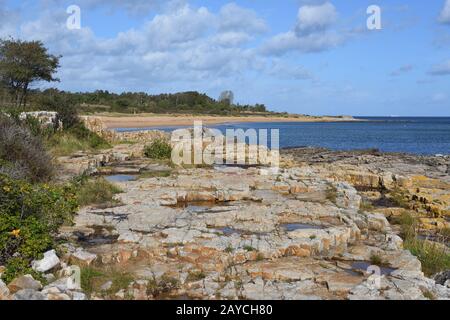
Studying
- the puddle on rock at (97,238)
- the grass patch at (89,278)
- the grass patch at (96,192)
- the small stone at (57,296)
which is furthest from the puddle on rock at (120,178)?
the small stone at (57,296)

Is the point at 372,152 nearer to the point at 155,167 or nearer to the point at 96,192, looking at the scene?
the point at 155,167

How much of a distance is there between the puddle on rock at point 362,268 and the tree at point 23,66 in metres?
22.8

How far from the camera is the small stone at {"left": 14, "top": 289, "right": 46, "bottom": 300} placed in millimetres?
5465

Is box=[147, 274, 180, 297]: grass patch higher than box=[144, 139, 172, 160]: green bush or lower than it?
lower

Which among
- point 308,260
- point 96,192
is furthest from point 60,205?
point 308,260

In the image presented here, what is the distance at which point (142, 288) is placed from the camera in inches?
246

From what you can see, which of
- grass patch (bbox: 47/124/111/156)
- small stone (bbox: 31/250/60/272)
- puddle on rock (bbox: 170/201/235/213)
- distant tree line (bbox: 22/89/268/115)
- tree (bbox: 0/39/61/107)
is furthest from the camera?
distant tree line (bbox: 22/89/268/115)

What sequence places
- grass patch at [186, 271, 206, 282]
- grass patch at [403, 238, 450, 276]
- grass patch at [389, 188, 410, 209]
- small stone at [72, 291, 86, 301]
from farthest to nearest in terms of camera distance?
grass patch at [389, 188, 410, 209] < grass patch at [403, 238, 450, 276] < grass patch at [186, 271, 206, 282] < small stone at [72, 291, 86, 301]

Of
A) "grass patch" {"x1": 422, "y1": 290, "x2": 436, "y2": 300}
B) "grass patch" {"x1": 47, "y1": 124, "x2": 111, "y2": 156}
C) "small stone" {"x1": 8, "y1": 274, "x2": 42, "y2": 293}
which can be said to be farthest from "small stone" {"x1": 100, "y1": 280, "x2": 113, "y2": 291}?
"grass patch" {"x1": 47, "y1": 124, "x2": 111, "y2": 156}

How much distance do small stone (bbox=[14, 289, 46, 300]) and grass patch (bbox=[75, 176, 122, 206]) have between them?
515 centimetres

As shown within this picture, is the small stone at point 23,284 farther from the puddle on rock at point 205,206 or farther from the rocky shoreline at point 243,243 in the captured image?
the puddle on rock at point 205,206

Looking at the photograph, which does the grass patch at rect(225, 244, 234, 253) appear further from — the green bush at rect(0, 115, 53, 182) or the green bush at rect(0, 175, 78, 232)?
the green bush at rect(0, 115, 53, 182)

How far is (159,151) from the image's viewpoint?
20.1 m

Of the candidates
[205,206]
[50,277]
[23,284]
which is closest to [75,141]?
[205,206]
